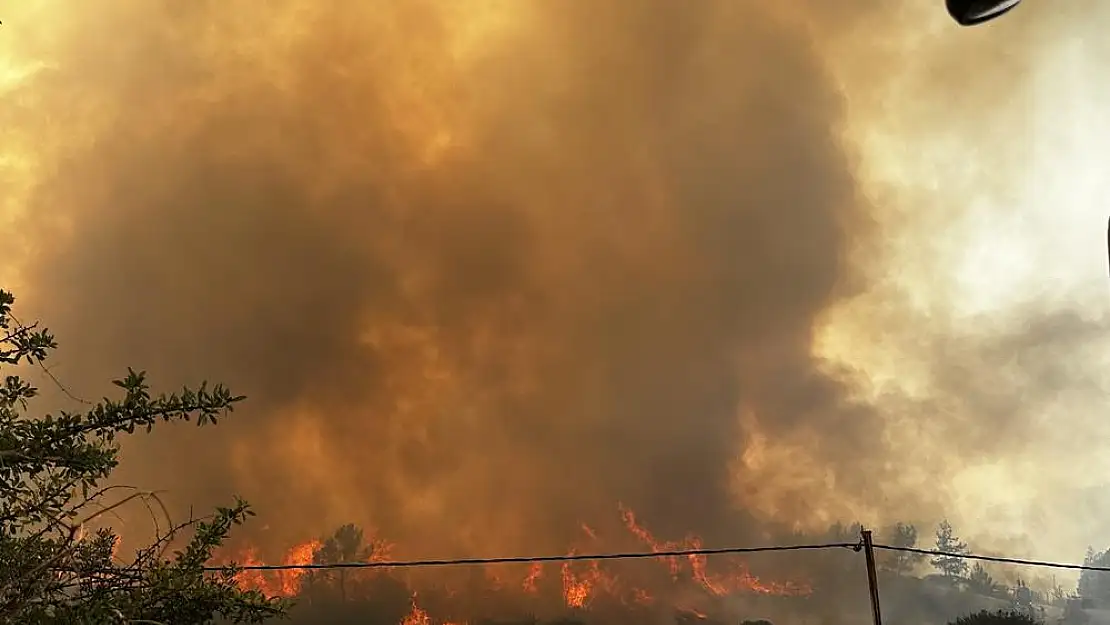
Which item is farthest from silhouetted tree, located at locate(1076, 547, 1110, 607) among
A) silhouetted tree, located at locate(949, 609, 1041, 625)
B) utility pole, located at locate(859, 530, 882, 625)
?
utility pole, located at locate(859, 530, 882, 625)

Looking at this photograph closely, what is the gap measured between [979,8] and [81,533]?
1970 mm

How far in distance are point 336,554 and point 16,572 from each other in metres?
36.8

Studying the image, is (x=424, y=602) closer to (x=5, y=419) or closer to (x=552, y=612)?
(x=552, y=612)

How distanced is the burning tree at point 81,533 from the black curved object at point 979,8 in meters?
1.78

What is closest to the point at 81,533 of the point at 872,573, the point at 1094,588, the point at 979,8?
the point at 979,8

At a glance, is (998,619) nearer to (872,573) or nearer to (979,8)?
(872,573)

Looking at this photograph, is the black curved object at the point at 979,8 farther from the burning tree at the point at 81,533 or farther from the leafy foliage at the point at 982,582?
the leafy foliage at the point at 982,582

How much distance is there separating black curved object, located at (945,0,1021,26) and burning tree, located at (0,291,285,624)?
70.0 inches

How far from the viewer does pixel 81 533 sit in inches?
56.1

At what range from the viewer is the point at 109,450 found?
1840 millimetres

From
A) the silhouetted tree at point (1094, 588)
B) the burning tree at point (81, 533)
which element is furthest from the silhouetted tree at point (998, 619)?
the burning tree at point (81, 533)

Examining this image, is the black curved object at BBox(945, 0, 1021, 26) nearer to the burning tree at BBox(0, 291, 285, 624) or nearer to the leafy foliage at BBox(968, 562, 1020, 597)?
the burning tree at BBox(0, 291, 285, 624)

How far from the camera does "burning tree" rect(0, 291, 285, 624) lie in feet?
4.66

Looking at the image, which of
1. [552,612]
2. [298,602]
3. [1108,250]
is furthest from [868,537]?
[552,612]
